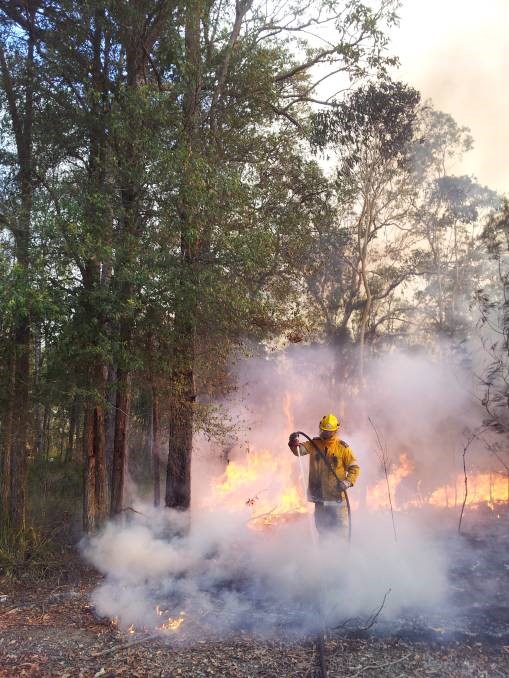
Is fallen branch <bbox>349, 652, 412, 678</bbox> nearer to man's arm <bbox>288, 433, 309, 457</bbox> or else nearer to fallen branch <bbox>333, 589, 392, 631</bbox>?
fallen branch <bbox>333, 589, 392, 631</bbox>

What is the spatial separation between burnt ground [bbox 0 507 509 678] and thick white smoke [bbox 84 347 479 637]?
0.29 metres

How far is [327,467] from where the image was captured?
752 centimetres

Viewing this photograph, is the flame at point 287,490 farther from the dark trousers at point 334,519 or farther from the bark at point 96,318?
the dark trousers at point 334,519

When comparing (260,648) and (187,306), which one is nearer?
(260,648)

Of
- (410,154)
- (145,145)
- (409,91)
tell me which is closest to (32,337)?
(145,145)

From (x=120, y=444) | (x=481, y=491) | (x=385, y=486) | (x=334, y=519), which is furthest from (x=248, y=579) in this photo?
(x=385, y=486)

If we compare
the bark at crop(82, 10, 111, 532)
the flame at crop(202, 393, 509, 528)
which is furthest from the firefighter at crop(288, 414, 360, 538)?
the flame at crop(202, 393, 509, 528)

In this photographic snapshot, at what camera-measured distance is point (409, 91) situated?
15.8m

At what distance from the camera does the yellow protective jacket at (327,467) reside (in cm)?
749

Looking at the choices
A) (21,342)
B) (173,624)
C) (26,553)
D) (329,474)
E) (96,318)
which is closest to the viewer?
(173,624)

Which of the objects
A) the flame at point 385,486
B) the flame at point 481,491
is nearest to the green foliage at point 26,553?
the flame at point 385,486

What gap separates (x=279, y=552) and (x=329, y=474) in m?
2.45

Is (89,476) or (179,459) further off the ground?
(179,459)

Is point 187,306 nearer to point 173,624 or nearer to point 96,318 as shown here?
point 96,318
